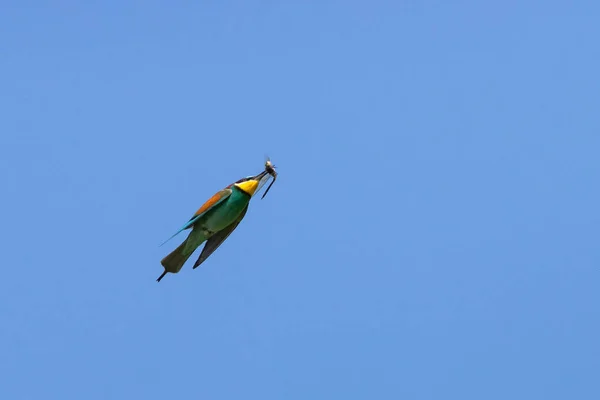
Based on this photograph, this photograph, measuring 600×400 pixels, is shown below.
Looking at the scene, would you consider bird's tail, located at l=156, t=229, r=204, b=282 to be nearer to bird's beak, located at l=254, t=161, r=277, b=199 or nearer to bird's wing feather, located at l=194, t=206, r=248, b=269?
bird's wing feather, located at l=194, t=206, r=248, b=269

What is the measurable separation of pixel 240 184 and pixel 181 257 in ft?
9.20

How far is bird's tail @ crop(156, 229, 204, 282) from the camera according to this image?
1155 inches

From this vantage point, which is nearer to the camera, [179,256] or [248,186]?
[248,186]

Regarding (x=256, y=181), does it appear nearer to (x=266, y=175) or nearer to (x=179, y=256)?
(x=266, y=175)

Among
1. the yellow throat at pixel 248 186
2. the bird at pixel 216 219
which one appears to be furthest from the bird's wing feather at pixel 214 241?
the yellow throat at pixel 248 186

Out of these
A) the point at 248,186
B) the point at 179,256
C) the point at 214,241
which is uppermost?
the point at 248,186

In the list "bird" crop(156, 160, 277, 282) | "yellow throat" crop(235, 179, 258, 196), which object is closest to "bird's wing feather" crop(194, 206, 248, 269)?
"bird" crop(156, 160, 277, 282)

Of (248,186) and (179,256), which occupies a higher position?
(248,186)

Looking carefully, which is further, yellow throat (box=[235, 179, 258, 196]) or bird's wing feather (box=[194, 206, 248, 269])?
bird's wing feather (box=[194, 206, 248, 269])

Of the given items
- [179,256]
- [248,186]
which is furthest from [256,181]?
[179,256]

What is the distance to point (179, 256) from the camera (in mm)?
29469

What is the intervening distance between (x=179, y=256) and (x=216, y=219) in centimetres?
177

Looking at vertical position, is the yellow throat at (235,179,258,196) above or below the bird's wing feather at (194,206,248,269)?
above

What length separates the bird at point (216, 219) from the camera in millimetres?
28203
